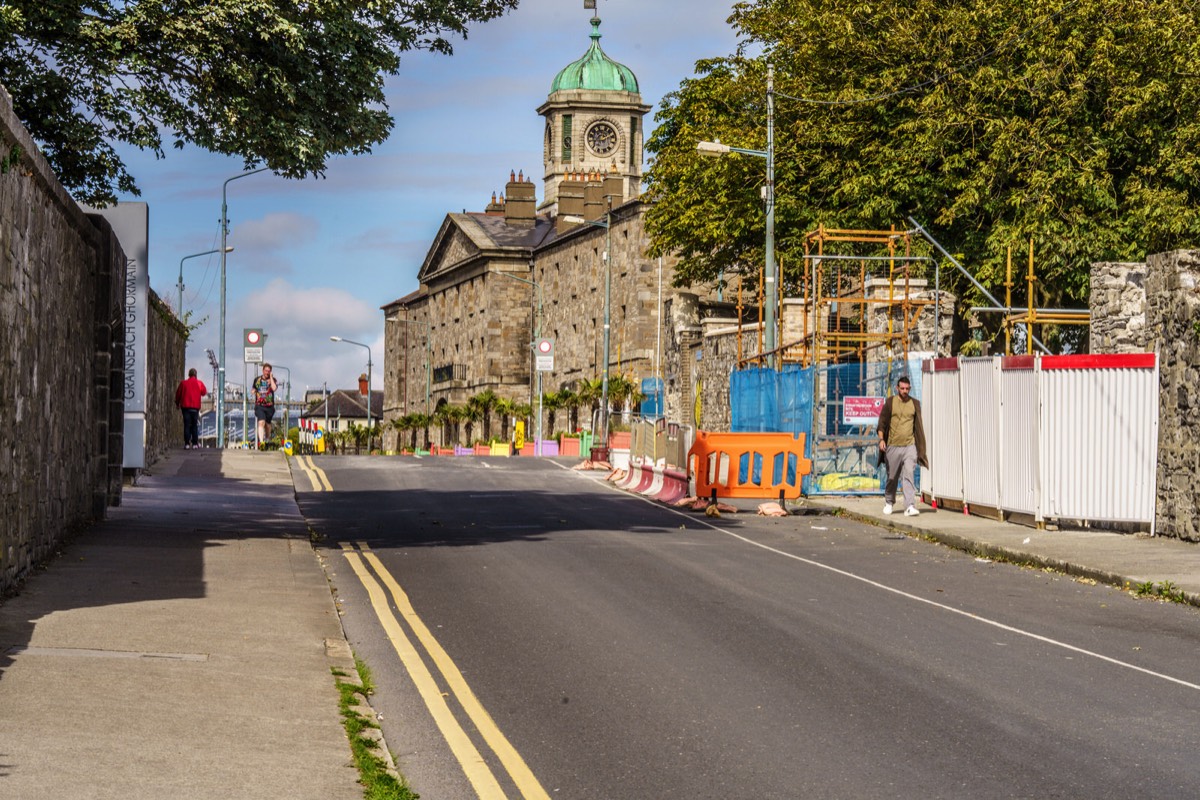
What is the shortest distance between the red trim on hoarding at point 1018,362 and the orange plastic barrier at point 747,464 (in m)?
4.66

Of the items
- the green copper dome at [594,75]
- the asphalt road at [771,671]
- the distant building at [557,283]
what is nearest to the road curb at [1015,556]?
the asphalt road at [771,671]

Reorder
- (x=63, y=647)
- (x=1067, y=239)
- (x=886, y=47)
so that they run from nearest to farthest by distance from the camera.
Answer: (x=63, y=647) → (x=1067, y=239) → (x=886, y=47)

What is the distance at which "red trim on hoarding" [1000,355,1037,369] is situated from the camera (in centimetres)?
2138

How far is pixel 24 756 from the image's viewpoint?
23.1 ft

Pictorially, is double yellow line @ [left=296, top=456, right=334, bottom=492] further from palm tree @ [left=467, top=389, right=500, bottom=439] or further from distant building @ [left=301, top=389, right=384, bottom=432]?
distant building @ [left=301, top=389, right=384, bottom=432]

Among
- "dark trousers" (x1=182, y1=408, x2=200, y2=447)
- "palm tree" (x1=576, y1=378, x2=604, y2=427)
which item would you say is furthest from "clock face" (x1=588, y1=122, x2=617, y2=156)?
"dark trousers" (x1=182, y1=408, x2=200, y2=447)

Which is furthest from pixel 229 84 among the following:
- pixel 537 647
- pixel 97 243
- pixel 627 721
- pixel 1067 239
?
pixel 1067 239

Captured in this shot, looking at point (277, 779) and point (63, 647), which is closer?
point (277, 779)

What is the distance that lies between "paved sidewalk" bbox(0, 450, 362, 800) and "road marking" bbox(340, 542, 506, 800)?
413 millimetres

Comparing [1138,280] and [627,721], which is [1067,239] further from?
[627,721]

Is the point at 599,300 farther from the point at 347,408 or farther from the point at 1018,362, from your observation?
the point at 347,408

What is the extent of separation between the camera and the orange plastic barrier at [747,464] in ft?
84.9

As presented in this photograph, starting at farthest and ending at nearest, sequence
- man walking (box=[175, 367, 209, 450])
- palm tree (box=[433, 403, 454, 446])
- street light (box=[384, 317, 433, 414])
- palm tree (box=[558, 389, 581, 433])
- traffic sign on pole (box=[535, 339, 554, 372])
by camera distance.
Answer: street light (box=[384, 317, 433, 414]) → palm tree (box=[433, 403, 454, 446]) → palm tree (box=[558, 389, 581, 433]) → traffic sign on pole (box=[535, 339, 554, 372]) → man walking (box=[175, 367, 209, 450])

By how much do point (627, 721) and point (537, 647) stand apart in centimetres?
249
